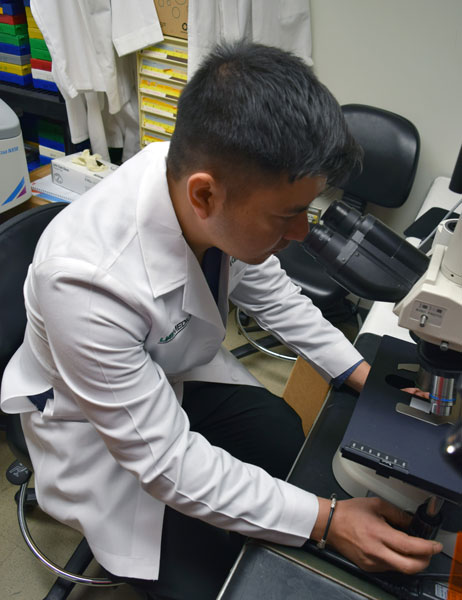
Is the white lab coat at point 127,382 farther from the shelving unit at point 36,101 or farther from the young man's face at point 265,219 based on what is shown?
the shelving unit at point 36,101

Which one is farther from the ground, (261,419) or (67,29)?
(67,29)

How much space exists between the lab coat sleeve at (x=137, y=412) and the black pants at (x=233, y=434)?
0.20 m

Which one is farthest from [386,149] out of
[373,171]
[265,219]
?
[265,219]

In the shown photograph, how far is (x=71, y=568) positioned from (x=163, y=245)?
1002 millimetres

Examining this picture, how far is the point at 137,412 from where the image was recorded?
71 cm

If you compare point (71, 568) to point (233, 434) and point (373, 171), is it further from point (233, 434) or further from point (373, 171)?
point (373, 171)

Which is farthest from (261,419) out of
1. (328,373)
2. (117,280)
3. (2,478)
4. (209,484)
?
(2,478)

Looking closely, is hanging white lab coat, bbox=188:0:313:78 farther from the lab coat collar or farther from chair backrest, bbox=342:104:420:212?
the lab coat collar

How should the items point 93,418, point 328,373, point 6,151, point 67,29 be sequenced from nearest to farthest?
point 93,418 → point 328,373 → point 6,151 → point 67,29

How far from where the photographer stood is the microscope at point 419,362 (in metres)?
0.60

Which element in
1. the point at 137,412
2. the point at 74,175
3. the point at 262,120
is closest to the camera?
the point at 262,120

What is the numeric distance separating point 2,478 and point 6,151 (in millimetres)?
1027

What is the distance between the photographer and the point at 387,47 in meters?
1.75

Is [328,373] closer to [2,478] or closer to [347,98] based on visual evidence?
[2,478]
